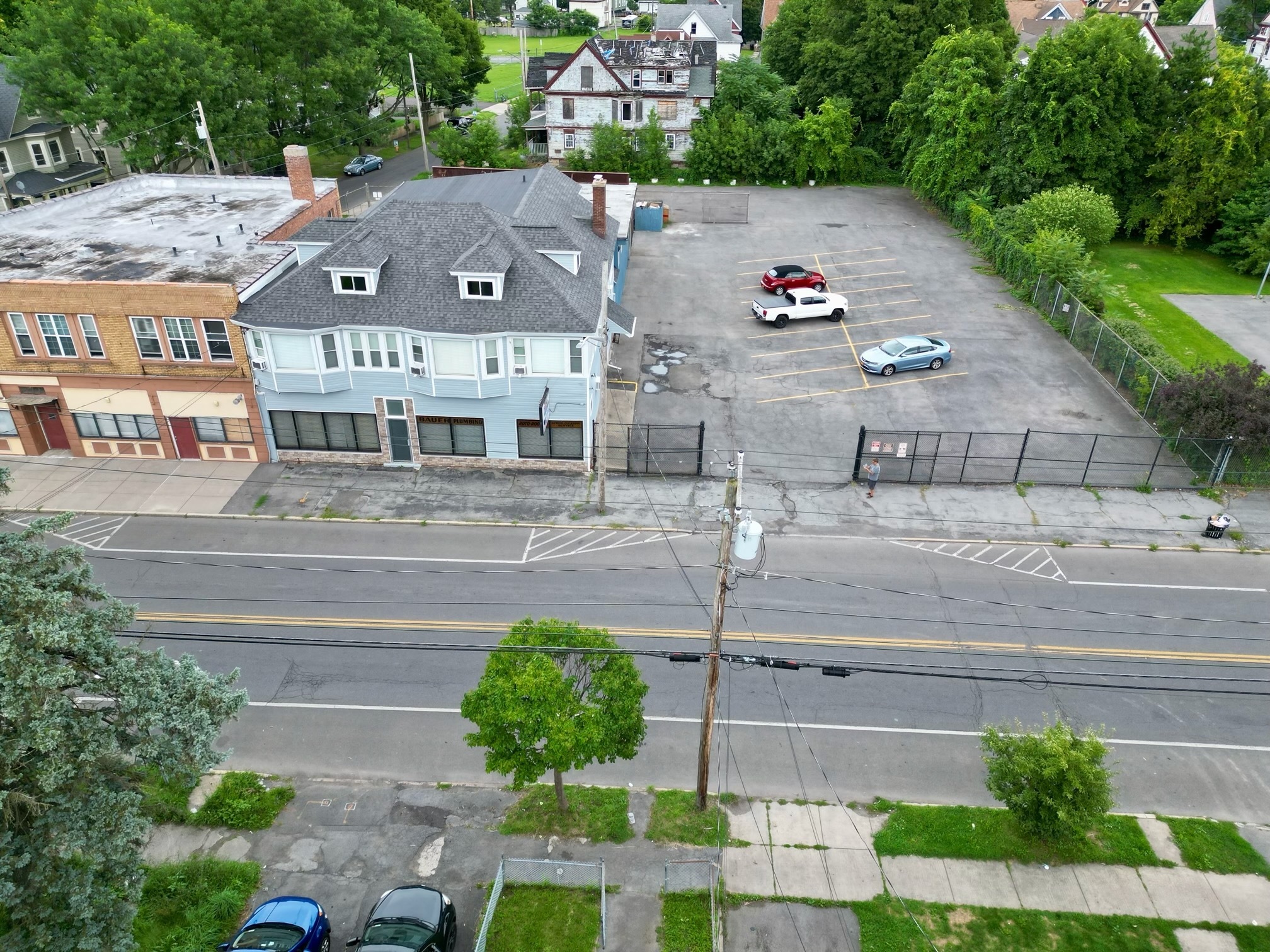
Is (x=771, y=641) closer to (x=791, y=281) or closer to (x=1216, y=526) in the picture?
(x=1216, y=526)

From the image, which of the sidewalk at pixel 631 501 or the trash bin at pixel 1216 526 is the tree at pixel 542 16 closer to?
the sidewalk at pixel 631 501

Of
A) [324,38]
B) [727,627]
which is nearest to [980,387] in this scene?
[727,627]

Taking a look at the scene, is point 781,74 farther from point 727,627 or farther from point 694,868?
point 694,868

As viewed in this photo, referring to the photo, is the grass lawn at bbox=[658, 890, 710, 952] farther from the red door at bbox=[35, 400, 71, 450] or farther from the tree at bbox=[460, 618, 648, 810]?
the red door at bbox=[35, 400, 71, 450]

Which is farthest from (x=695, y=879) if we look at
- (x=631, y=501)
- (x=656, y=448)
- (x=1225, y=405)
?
(x=1225, y=405)

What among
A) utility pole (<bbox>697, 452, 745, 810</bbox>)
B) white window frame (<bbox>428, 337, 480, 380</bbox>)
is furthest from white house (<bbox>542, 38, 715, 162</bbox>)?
utility pole (<bbox>697, 452, 745, 810</bbox>)

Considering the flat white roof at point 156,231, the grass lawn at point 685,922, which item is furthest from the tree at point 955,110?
the grass lawn at point 685,922
